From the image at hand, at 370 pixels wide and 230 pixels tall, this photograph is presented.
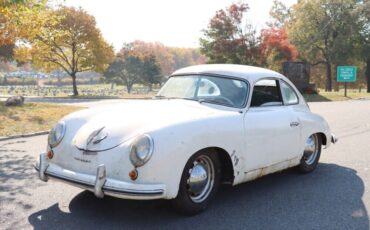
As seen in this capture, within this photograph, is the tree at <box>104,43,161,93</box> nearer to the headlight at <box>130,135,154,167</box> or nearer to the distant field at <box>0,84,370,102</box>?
the distant field at <box>0,84,370,102</box>

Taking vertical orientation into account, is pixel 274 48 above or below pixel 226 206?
above

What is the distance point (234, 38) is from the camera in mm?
36500

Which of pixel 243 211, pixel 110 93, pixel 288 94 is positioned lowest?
pixel 243 211

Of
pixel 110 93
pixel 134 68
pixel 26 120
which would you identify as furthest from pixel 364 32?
pixel 26 120

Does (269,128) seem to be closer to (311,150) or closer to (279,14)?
(311,150)

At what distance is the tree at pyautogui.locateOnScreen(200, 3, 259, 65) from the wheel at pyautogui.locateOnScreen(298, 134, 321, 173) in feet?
99.3

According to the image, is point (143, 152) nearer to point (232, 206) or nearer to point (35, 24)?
point (232, 206)

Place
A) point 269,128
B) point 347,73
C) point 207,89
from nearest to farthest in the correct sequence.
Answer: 1. point 269,128
2. point 207,89
3. point 347,73

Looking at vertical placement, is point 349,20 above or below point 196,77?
above

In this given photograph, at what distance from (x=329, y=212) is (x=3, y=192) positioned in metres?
3.89

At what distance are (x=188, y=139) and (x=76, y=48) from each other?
37.4 metres

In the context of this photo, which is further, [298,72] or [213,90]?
[298,72]

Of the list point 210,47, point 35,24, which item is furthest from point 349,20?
point 35,24

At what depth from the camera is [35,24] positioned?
52.4ft
